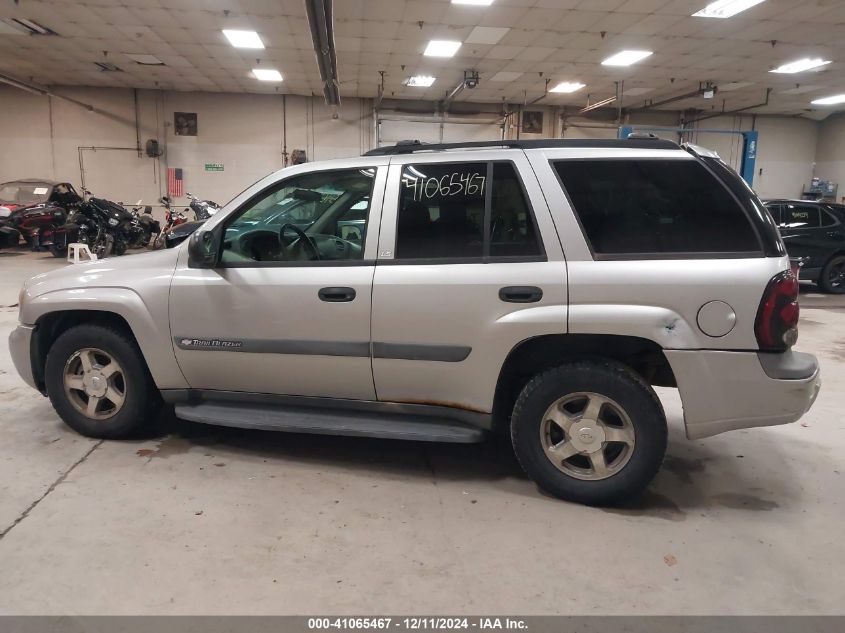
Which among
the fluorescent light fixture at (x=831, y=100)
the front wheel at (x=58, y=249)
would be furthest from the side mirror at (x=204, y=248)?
the fluorescent light fixture at (x=831, y=100)

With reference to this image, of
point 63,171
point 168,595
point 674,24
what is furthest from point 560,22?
point 63,171

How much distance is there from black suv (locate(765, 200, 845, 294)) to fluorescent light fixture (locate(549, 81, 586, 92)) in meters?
7.08

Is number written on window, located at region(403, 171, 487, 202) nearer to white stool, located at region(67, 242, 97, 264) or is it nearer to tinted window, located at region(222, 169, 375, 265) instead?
tinted window, located at region(222, 169, 375, 265)

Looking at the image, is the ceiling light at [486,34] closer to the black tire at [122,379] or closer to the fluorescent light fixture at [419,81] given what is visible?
the fluorescent light fixture at [419,81]

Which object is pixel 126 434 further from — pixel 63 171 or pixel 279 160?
pixel 63 171

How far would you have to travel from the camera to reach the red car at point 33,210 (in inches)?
499

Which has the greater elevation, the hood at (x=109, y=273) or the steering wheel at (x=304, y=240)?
the steering wheel at (x=304, y=240)

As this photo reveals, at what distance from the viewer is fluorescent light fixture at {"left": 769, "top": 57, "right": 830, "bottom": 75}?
Answer: 1260 cm

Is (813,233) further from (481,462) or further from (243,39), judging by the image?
(243,39)

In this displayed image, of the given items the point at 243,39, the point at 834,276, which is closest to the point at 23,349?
the point at 243,39

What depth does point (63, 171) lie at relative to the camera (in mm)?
16984

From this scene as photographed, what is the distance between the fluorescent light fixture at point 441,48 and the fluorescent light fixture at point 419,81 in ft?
7.12
